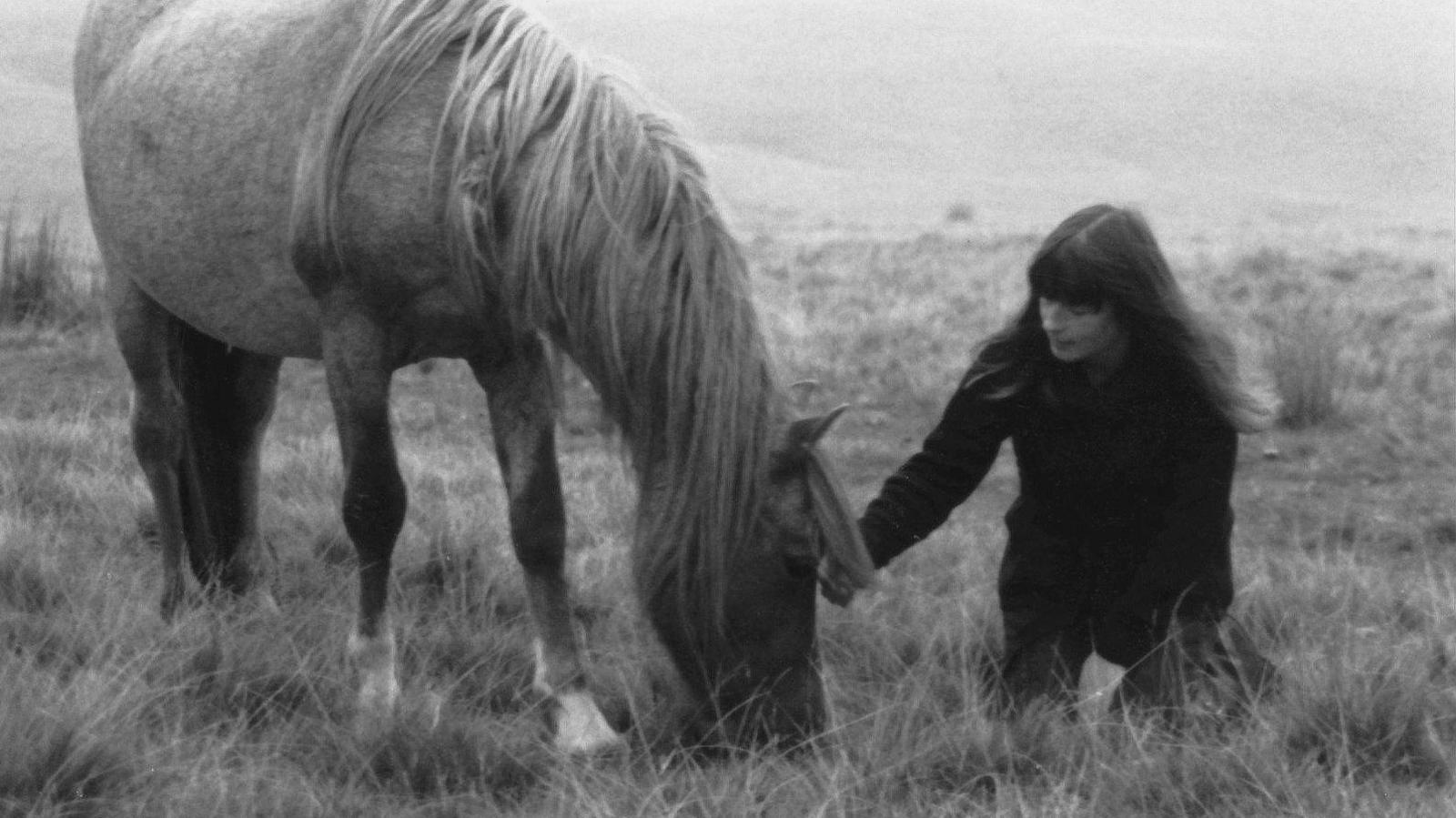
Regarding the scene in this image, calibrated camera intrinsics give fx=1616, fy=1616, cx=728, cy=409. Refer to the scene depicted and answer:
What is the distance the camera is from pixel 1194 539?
3.49 meters

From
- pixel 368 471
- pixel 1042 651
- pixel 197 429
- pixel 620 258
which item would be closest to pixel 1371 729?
pixel 1042 651

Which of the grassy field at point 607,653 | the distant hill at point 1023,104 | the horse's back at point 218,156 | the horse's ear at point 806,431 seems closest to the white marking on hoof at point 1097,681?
the grassy field at point 607,653

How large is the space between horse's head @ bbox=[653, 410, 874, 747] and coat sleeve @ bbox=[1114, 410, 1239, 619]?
0.83 metres

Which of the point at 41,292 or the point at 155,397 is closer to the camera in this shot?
the point at 155,397

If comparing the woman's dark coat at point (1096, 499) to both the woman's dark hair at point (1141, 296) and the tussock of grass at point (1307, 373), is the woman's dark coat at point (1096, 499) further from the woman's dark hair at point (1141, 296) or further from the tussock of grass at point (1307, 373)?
the tussock of grass at point (1307, 373)

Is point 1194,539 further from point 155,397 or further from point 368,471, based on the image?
point 155,397

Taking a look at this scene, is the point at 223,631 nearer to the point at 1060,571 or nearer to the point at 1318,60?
the point at 1060,571

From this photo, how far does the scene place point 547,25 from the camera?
12.0 feet

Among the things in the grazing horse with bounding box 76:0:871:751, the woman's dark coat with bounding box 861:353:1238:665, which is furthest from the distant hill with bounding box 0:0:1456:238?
the woman's dark coat with bounding box 861:353:1238:665

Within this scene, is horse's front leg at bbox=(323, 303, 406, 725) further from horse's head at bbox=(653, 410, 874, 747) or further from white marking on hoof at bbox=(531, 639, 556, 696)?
horse's head at bbox=(653, 410, 874, 747)

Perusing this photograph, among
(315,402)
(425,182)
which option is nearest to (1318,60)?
(315,402)

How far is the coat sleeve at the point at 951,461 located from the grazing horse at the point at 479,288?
59cm

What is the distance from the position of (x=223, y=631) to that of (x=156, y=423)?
4.56 feet

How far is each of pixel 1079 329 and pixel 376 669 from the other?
1729mm
